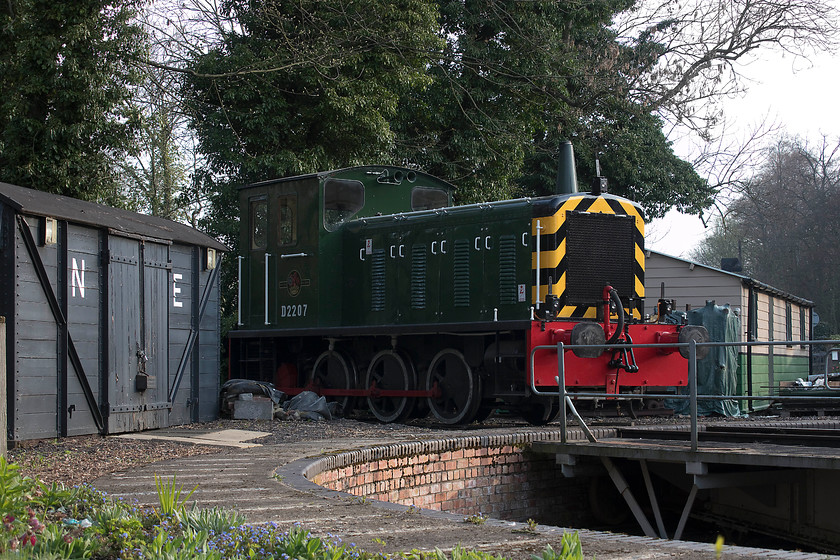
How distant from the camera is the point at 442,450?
305 inches

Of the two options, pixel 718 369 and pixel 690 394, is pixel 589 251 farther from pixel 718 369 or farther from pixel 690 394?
pixel 718 369

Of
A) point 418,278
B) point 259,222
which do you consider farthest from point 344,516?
point 259,222

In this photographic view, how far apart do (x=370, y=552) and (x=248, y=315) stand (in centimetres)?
1067

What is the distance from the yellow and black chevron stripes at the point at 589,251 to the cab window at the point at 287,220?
3.69 m

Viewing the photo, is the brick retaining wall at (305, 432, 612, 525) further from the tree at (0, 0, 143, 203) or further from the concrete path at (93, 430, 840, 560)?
the tree at (0, 0, 143, 203)

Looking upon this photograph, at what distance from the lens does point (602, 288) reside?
11.1 meters

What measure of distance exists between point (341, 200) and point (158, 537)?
32.7 ft

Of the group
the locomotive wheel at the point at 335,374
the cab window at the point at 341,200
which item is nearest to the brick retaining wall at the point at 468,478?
the locomotive wheel at the point at 335,374

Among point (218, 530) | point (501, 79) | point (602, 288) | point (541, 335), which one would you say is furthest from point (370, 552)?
point (501, 79)

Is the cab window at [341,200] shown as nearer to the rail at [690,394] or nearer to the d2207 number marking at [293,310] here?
the d2207 number marking at [293,310]

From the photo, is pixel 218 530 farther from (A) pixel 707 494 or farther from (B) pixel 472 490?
(A) pixel 707 494

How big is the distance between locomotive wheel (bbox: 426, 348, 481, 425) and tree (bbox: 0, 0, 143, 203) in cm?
817

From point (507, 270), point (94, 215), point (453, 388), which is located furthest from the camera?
point (453, 388)

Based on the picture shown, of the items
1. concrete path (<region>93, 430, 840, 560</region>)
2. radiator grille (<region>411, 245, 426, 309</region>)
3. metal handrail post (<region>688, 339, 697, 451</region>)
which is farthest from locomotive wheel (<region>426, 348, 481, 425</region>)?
concrete path (<region>93, 430, 840, 560</region>)
